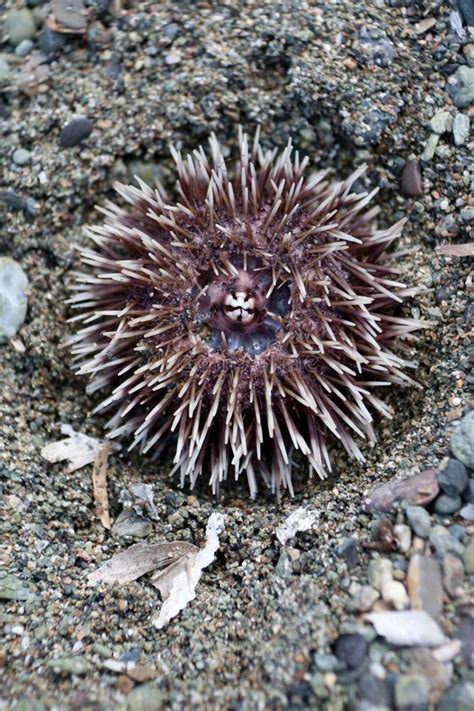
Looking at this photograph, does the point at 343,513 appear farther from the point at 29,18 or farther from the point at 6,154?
the point at 29,18

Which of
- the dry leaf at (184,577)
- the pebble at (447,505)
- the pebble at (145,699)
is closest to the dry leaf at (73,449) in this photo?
the dry leaf at (184,577)

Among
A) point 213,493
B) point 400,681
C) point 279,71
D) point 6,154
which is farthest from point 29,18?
point 400,681

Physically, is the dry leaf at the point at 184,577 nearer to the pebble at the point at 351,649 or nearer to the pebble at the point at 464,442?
the pebble at the point at 351,649

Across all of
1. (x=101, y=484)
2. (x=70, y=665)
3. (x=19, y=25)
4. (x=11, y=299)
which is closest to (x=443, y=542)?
(x=70, y=665)

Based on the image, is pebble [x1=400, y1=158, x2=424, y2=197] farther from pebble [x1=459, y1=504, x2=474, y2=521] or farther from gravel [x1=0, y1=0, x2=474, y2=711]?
pebble [x1=459, y1=504, x2=474, y2=521]

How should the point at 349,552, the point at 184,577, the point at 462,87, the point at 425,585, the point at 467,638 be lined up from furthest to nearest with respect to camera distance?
1. the point at 462,87
2. the point at 184,577
3. the point at 349,552
4. the point at 425,585
5. the point at 467,638

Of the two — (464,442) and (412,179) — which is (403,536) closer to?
(464,442)
